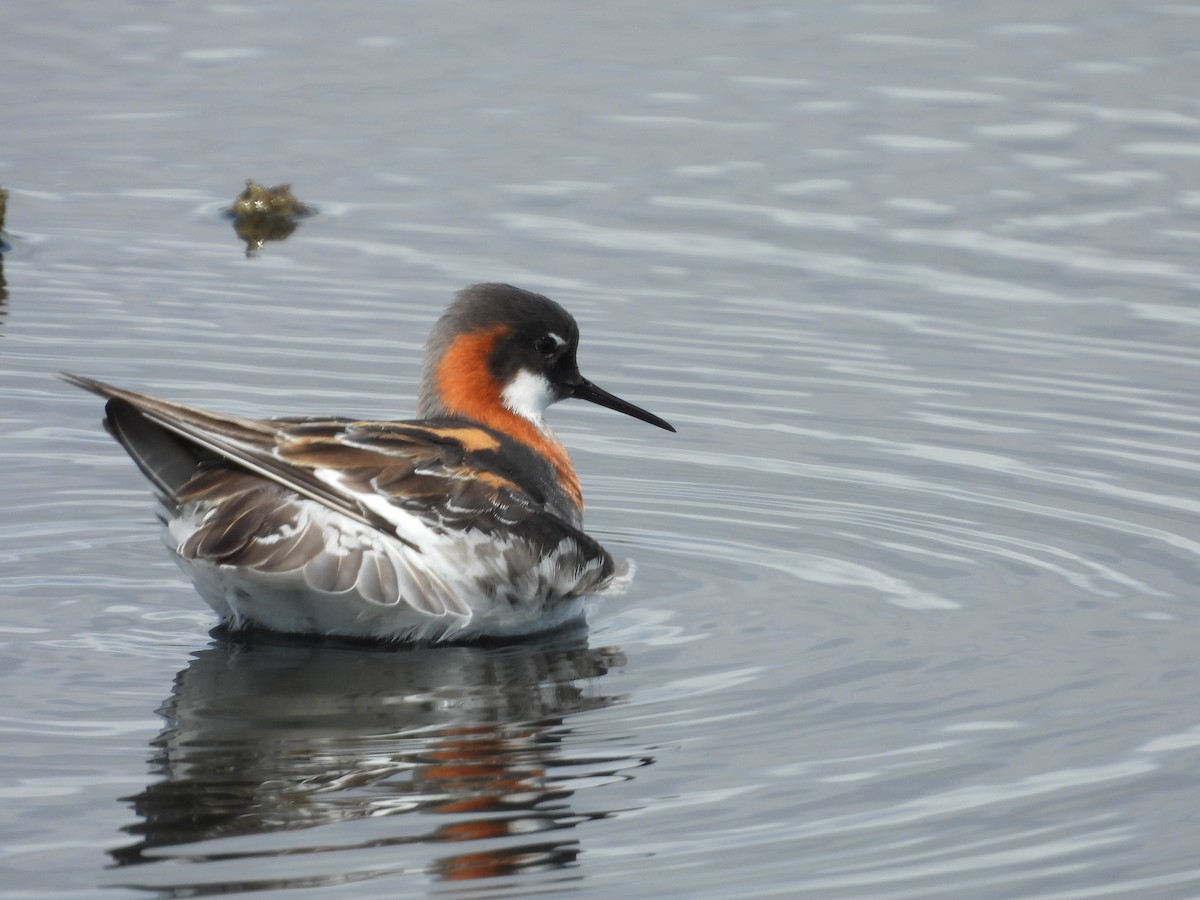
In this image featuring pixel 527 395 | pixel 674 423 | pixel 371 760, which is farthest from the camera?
pixel 674 423

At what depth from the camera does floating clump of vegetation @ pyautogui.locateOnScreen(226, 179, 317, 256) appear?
15.4 m

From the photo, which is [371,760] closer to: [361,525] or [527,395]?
[361,525]

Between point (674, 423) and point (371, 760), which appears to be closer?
point (371, 760)

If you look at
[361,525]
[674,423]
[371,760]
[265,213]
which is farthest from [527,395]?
[265,213]

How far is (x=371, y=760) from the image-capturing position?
7.80m

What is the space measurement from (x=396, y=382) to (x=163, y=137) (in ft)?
17.7

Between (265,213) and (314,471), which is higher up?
(265,213)

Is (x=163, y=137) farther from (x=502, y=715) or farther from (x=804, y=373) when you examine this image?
(x=502, y=715)

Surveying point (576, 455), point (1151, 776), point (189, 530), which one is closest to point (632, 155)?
point (576, 455)

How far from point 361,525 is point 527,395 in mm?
2180

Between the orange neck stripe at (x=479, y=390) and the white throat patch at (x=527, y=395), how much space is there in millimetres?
59

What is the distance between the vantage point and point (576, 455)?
12.0 meters

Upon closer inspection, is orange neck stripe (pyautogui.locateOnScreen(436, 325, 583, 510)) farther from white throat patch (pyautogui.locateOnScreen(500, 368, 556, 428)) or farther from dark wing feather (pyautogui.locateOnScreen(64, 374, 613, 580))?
dark wing feather (pyautogui.locateOnScreen(64, 374, 613, 580))

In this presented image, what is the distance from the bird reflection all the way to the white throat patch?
1.56m
